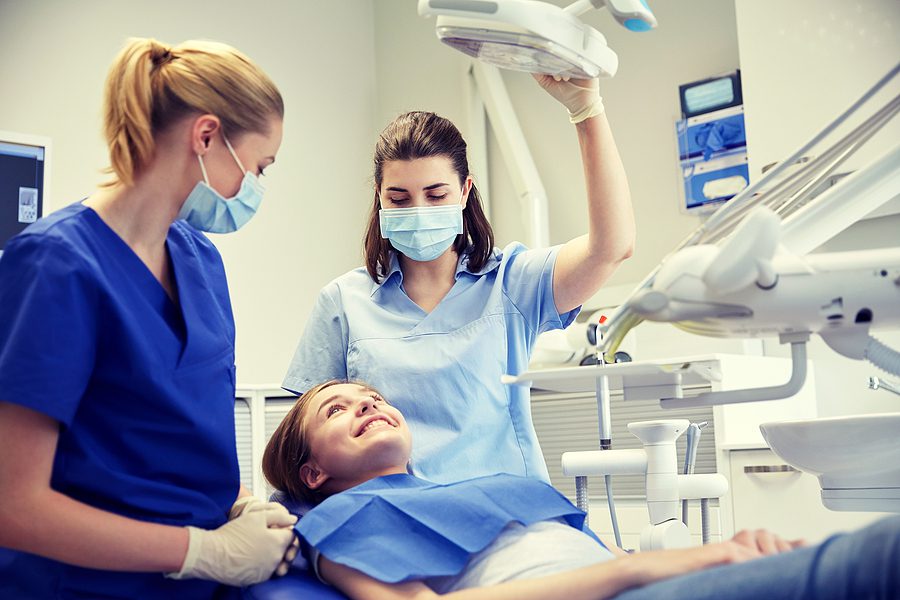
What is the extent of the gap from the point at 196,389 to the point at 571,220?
8.08 feet

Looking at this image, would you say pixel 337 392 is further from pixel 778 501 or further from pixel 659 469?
pixel 778 501

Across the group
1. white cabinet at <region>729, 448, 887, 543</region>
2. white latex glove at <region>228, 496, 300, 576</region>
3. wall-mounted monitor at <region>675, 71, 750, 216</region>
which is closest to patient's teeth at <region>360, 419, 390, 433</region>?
white latex glove at <region>228, 496, 300, 576</region>

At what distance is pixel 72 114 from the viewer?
3.27 metres

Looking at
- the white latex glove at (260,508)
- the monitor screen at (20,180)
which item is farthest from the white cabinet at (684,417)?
the monitor screen at (20,180)

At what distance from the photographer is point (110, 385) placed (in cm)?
119

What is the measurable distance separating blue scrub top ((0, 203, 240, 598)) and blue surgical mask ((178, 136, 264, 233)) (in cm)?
9

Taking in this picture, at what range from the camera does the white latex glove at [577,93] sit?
4.92 ft

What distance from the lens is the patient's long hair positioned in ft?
5.24

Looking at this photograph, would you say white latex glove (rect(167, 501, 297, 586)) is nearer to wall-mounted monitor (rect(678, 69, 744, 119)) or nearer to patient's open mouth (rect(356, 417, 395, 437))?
patient's open mouth (rect(356, 417, 395, 437))

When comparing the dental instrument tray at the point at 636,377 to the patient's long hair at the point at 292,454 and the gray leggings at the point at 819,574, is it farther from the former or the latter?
the patient's long hair at the point at 292,454

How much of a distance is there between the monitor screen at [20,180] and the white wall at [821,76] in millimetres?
1953

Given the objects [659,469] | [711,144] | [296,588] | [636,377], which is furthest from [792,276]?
[711,144]

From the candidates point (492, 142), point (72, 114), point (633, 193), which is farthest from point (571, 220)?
point (72, 114)

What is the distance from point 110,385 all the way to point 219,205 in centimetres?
28
